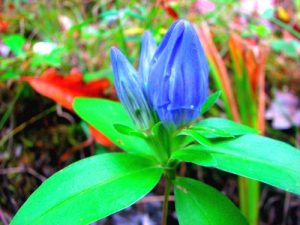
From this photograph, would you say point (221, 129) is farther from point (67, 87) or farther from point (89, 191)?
point (67, 87)

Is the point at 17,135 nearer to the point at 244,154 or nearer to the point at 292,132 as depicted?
the point at 244,154

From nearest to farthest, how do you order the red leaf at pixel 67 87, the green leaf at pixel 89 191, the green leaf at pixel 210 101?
the green leaf at pixel 89 191, the green leaf at pixel 210 101, the red leaf at pixel 67 87

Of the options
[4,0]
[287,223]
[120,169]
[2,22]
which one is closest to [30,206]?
[120,169]

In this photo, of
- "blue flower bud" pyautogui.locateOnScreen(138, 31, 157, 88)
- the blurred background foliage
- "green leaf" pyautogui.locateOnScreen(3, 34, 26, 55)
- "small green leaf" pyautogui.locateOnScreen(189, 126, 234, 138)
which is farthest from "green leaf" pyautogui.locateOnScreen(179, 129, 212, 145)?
"green leaf" pyautogui.locateOnScreen(3, 34, 26, 55)

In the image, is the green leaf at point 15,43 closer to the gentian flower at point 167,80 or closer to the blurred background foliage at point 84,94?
the blurred background foliage at point 84,94

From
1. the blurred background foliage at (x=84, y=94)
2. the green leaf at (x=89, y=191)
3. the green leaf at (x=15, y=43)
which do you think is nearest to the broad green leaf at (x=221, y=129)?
the green leaf at (x=89, y=191)

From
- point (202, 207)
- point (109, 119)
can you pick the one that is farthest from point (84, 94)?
point (202, 207)
